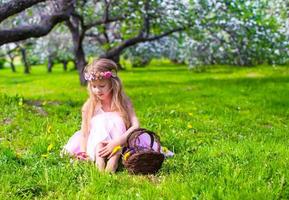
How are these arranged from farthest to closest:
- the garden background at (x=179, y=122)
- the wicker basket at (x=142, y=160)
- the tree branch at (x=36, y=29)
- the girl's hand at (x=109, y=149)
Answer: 1. the tree branch at (x=36, y=29)
2. the girl's hand at (x=109, y=149)
3. the wicker basket at (x=142, y=160)
4. the garden background at (x=179, y=122)

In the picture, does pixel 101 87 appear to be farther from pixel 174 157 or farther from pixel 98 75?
pixel 174 157

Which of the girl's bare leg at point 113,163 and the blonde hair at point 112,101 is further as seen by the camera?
the blonde hair at point 112,101

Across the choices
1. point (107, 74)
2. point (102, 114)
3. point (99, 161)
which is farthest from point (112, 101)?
point (99, 161)

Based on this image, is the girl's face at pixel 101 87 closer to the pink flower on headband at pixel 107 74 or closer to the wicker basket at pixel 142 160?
the pink flower on headband at pixel 107 74

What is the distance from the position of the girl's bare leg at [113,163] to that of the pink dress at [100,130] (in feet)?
1.54

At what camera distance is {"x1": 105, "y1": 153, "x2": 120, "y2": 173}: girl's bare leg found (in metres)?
6.81

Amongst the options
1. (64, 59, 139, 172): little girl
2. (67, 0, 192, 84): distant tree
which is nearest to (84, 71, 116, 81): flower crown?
(64, 59, 139, 172): little girl

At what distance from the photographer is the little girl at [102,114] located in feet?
24.6

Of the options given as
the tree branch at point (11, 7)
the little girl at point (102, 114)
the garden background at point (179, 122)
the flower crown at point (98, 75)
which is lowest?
the garden background at point (179, 122)

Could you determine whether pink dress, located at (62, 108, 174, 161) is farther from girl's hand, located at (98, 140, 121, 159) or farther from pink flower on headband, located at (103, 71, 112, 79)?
pink flower on headband, located at (103, 71, 112, 79)

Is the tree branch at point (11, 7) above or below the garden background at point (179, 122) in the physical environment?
above

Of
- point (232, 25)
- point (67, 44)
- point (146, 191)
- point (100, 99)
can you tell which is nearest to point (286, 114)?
point (100, 99)

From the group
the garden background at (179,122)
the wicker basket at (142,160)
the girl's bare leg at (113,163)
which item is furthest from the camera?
the girl's bare leg at (113,163)

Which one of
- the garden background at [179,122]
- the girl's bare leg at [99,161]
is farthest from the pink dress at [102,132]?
the garden background at [179,122]
